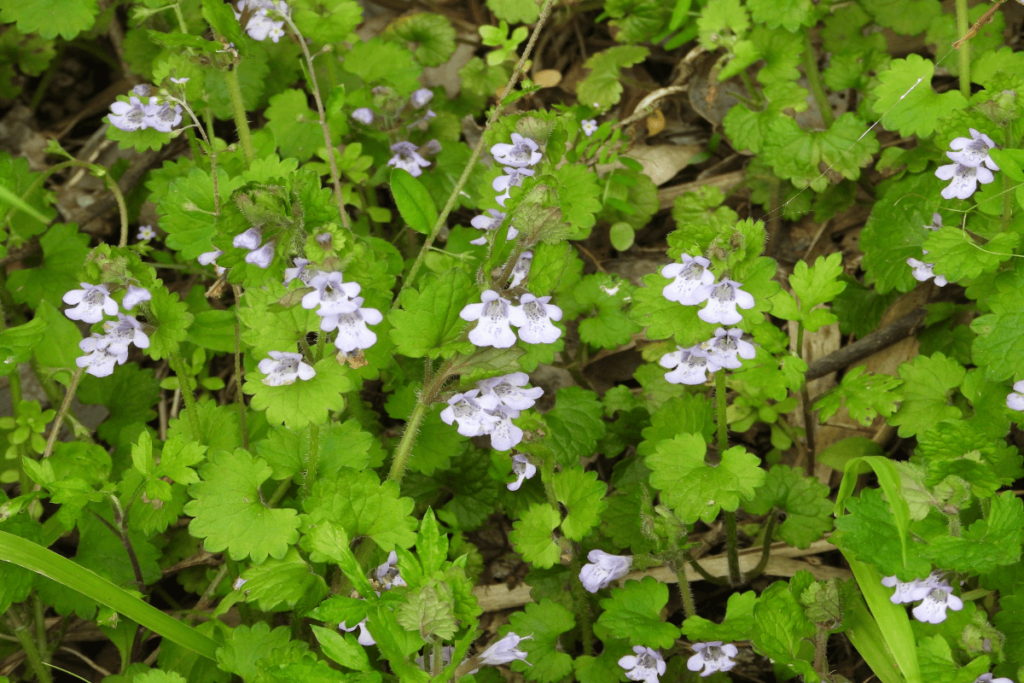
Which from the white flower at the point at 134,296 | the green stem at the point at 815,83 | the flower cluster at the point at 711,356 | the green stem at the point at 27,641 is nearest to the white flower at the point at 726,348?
the flower cluster at the point at 711,356

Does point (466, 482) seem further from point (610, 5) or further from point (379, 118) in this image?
point (610, 5)

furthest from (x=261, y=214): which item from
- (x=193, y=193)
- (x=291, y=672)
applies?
(x=291, y=672)

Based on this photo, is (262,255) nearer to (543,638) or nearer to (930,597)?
(543,638)

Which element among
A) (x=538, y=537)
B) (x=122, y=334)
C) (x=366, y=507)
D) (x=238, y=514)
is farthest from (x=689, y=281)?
(x=122, y=334)

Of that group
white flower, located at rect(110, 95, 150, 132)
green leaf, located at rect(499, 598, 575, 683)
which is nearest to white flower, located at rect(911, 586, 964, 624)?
green leaf, located at rect(499, 598, 575, 683)

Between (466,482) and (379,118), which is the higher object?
(379,118)
